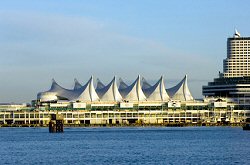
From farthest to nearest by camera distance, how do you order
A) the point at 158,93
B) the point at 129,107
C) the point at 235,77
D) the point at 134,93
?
the point at 235,77 → the point at 158,93 → the point at 134,93 → the point at 129,107

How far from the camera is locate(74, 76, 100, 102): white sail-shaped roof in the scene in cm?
16625

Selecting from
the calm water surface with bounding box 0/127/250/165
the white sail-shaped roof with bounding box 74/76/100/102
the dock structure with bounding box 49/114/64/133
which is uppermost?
the white sail-shaped roof with bounding box 74/76/100/102

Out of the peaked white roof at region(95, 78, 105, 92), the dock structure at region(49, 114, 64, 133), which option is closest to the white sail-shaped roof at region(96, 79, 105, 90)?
the peaked white roof at region(95, 78, 105, 92)

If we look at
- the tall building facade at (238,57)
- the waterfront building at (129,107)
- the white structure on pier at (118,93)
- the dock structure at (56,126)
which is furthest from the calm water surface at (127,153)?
the tall building facade at (238,57)

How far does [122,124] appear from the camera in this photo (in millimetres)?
161125

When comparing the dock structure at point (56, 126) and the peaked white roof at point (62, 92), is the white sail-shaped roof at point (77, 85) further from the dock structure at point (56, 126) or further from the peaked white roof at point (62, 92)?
the dock structure at point (56, 126)

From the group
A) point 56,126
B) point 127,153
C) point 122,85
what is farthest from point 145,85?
point 127,153

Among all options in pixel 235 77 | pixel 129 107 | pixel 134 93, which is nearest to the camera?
pixel 129 107

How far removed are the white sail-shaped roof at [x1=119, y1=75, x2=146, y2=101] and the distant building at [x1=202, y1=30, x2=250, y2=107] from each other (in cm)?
1688

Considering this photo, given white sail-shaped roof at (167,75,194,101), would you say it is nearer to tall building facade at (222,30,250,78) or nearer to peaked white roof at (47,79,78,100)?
peaked white roof at (47,79,78,100)

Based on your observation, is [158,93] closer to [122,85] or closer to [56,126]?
[122,85]

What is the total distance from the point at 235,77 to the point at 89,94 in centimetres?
3195

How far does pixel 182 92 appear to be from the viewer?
170 metres

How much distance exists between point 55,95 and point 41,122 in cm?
997
